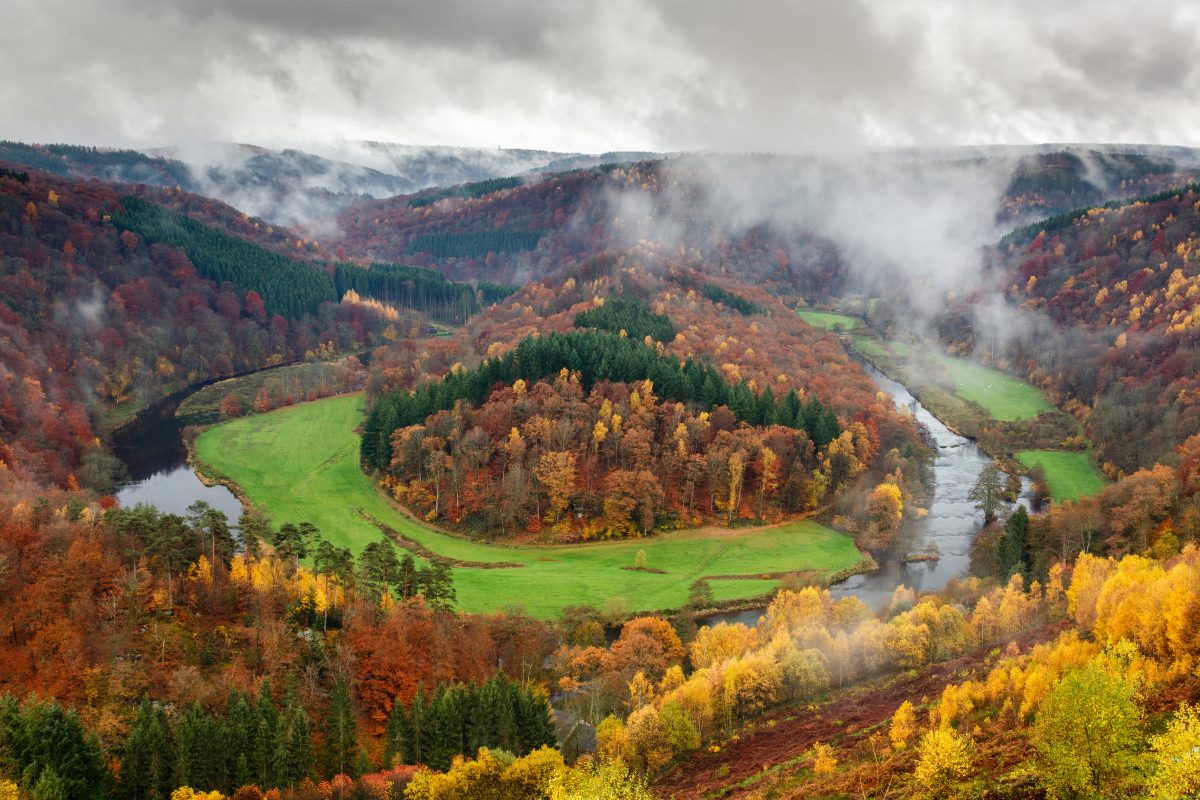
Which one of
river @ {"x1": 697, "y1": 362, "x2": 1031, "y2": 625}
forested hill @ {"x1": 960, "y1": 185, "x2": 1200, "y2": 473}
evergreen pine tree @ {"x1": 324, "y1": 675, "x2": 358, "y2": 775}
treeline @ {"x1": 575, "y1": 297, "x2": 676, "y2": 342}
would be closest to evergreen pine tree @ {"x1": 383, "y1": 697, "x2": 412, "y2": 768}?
evergreen pine tree @ {"x1": 324, "y1": 675, "x2": 358, "y2": 775}

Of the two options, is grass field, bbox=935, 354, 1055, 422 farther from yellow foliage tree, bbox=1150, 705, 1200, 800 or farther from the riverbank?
yellow foliage tree, bbox=1150, 705, 1200, 800

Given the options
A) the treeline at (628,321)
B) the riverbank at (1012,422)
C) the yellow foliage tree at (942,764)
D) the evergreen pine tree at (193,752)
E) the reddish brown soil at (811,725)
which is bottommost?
the reddish brown soil at (811,725)

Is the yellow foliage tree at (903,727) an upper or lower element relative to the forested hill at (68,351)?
lower

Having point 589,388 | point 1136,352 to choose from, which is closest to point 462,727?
point 589,388

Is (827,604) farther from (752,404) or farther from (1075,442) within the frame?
(1075,442)

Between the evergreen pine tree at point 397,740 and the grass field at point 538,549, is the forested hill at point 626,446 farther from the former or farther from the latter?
the evergreen pine tree at point 397,740

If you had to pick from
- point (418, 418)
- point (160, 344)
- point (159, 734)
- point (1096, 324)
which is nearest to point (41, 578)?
point (159, 734)

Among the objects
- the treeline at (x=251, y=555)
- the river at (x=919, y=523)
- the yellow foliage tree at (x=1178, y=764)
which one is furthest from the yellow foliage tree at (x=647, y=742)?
the river at (x=919, y=523)

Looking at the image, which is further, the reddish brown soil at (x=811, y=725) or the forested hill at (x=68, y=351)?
the forested hill at (x=68, y=351)
